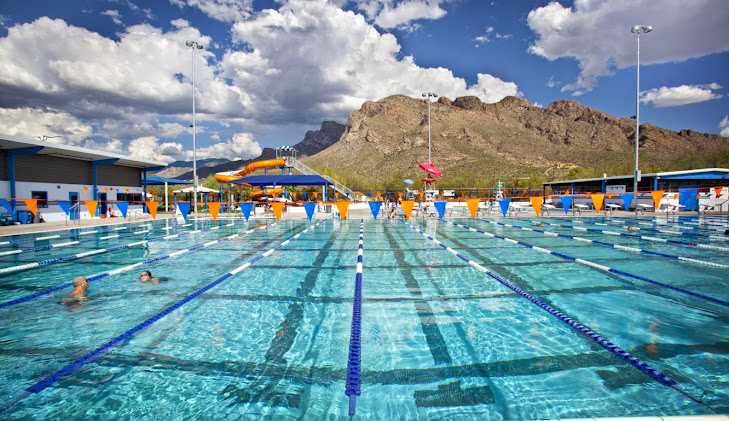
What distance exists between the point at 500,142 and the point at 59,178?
2727 inches

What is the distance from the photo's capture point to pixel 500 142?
69.9 metres

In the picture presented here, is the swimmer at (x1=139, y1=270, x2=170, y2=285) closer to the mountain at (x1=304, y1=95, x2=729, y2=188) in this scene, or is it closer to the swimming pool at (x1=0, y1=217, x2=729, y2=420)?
the swimming pool at (x1=0, y1=217, x2=729, y2=420)

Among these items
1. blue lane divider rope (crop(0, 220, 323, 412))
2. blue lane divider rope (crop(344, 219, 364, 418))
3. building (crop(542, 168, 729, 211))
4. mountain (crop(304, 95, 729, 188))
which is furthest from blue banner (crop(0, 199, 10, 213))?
mountain (crop(304, 95, 729, 188))

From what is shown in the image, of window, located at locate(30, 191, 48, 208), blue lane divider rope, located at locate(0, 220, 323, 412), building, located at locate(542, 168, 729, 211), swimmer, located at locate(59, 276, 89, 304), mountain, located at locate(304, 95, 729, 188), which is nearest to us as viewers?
blue lane divider rope, located at locate(0, 220, 323, 412)

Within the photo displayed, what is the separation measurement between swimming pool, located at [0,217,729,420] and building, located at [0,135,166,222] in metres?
11.1

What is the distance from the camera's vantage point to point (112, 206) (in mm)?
20266

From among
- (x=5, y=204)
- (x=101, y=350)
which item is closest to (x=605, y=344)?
(x=101, y=350)

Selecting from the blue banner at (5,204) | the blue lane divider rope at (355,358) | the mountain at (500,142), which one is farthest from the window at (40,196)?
the mountain at (500,142)

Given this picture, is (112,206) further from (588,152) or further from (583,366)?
(588,152)

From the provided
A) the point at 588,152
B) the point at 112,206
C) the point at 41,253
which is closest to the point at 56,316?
the point at 41,253

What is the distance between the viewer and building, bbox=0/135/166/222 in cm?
1475

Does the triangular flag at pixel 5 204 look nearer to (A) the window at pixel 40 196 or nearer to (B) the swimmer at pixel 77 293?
(A) the window at pixel 40 196

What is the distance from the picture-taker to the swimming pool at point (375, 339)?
2.40 m

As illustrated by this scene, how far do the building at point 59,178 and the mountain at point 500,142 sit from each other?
34988mm
